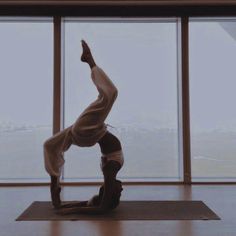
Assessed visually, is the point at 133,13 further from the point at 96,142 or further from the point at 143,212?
the point at 143,212

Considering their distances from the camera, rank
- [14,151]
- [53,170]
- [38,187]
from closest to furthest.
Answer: [53,170]
[38,187]
[14,151]

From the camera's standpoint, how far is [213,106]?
494 centimetres

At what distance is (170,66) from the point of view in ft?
16.4

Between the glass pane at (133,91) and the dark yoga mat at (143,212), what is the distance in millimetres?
1503

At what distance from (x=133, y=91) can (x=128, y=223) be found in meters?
2.58

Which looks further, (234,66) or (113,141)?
(234,66)

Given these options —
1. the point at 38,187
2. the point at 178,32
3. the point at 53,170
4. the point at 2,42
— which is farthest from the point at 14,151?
the point at 178,32

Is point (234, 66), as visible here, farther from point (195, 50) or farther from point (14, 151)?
point (14, 151)

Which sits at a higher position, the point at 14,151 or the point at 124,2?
the point at 124,2

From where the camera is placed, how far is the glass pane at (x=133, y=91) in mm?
4922

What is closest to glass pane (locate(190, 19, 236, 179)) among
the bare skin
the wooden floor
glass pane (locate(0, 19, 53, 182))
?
the wooden floor

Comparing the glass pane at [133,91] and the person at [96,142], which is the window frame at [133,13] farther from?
the person at [96,142]

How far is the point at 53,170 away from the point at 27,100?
2182mm

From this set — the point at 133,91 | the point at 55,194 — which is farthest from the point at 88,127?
the point at 133,91
